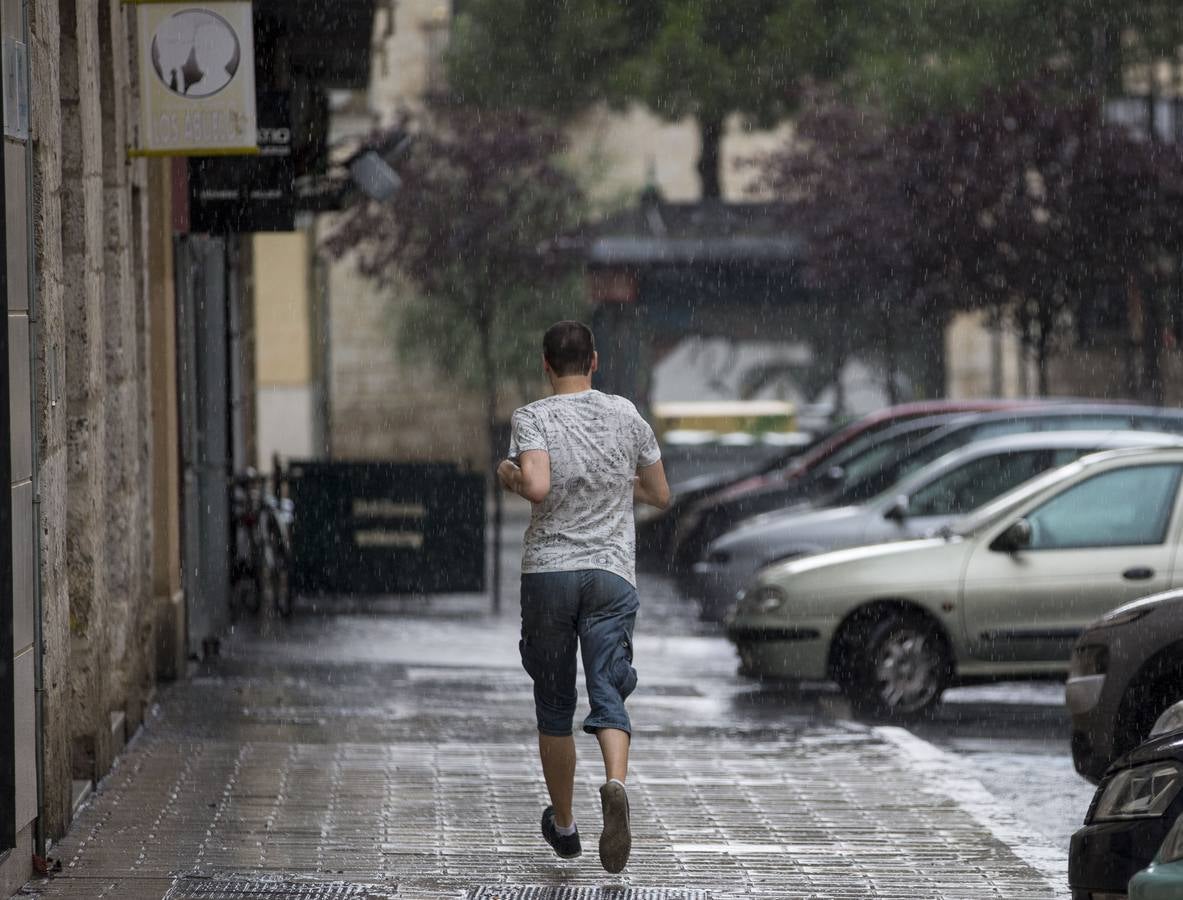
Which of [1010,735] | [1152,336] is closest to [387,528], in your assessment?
[1010,735]

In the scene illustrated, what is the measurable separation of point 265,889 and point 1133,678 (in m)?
3.51

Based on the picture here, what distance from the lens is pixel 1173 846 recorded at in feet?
15.0

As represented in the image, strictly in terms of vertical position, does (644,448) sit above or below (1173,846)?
above

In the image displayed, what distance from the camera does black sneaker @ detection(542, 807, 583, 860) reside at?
23.8ft

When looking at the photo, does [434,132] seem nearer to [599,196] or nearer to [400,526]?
[599,196]

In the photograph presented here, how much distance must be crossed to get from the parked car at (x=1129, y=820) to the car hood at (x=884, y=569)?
20.4 feet

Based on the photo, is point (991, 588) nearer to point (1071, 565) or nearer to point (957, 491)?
point (1071, 565)

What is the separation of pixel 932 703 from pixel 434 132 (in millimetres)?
23209

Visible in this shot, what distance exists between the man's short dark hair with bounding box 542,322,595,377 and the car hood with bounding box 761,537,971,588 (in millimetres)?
5023

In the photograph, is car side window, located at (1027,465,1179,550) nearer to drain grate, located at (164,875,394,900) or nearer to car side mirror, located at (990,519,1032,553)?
car side mirror, located at (990,519,1032,553)

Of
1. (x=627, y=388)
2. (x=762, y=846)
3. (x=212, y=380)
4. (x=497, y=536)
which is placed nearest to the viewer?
(x=762, y=846)

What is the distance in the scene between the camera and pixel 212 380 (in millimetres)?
14617

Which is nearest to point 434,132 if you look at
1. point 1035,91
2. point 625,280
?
point 625,280

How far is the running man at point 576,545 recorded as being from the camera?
22.9ft
